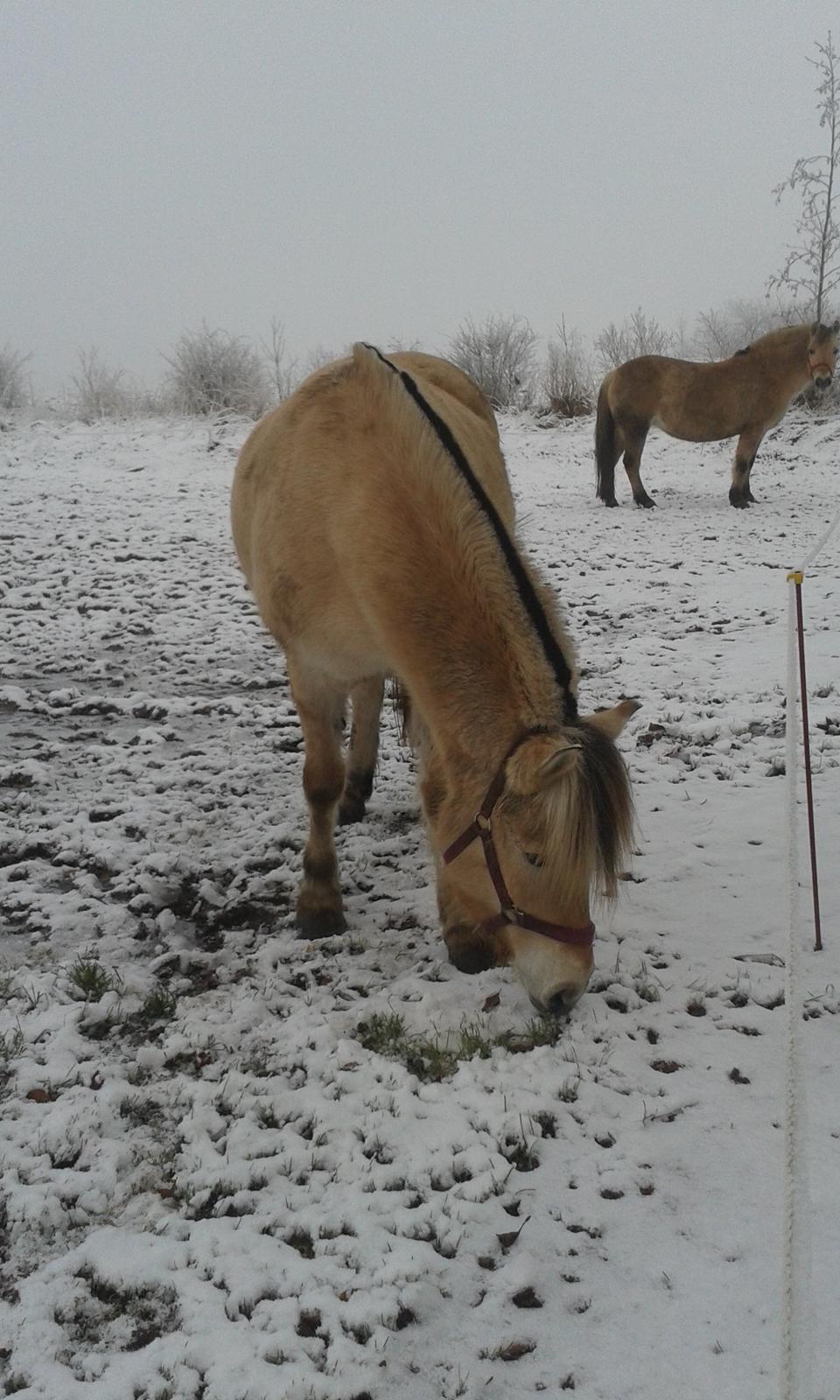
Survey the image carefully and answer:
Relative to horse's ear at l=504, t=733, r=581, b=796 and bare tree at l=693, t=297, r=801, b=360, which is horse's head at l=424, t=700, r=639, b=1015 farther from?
bare tree at l=693, t=297, r=801, b=360

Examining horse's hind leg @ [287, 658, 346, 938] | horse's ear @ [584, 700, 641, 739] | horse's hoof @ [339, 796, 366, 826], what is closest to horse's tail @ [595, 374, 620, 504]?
horse's hoof @ [339, 796, 366, 826]

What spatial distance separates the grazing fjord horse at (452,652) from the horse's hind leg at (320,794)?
0.01 metres

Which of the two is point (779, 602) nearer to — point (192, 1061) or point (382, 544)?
point (382, 544)

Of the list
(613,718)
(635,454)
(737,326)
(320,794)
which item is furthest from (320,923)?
(737,326)

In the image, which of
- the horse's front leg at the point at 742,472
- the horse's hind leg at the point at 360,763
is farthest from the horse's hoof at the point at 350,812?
the horse's front leg at the point at 742,472

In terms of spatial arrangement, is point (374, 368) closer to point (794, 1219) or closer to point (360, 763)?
point (360, 763)

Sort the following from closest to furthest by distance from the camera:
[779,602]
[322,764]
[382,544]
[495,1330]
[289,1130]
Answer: [495,1330]
[289,1130]
[382,544]
[322,764]
[779,602]

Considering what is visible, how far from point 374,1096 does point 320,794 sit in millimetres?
1206

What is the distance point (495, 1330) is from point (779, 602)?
6373mm

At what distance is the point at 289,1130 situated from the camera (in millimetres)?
2115

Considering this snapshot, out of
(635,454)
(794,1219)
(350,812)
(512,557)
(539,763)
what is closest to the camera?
(794,1219)

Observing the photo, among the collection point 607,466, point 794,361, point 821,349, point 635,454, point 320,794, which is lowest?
point 320,794

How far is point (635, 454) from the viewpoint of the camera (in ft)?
37.1

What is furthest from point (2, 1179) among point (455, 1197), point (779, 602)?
point (779, 602)
